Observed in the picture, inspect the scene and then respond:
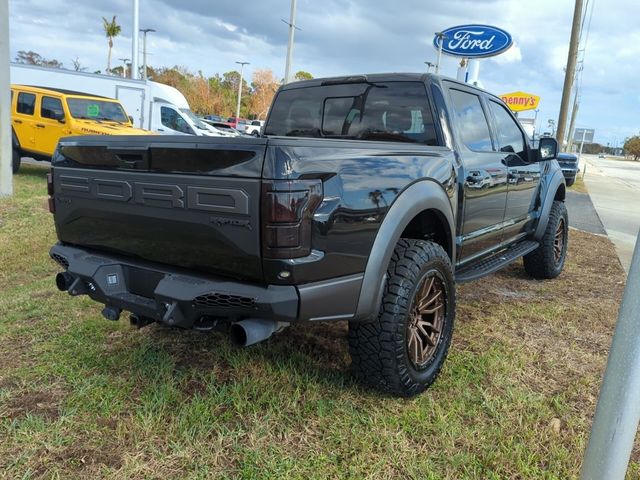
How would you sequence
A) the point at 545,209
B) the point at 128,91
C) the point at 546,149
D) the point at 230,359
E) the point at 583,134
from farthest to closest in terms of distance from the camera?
the point at 583,134, the point at 128,91, the point at 545,209, the point at 546,149, the point at 230,359

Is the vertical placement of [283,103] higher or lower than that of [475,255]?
higher

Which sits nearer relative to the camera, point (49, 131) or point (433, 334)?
point (433, 334)

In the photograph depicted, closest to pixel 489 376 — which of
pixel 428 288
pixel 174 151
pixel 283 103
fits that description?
pixel 428 288

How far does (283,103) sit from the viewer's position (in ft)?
13.8

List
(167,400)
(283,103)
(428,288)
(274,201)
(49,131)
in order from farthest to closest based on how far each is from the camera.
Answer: (49,131), (283,103), (428,288), (167,400), (274,201)

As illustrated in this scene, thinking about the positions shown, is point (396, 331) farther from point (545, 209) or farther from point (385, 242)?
point (545, 209)

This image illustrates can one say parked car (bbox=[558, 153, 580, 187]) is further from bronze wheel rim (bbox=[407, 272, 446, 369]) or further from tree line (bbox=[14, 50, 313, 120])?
tree line (bbox=[14, 50, 313, 120])

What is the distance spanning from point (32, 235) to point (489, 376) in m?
5.47

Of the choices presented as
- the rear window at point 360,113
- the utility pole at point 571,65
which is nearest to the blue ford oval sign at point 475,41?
the utility pole at point 571,65

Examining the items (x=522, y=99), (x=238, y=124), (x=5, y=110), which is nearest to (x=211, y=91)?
(x=238, y=124)

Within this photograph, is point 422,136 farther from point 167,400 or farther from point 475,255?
point 167,400

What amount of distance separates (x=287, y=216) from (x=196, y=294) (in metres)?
0.54

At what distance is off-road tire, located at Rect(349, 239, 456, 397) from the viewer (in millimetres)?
2600

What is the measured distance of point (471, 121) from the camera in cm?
383
